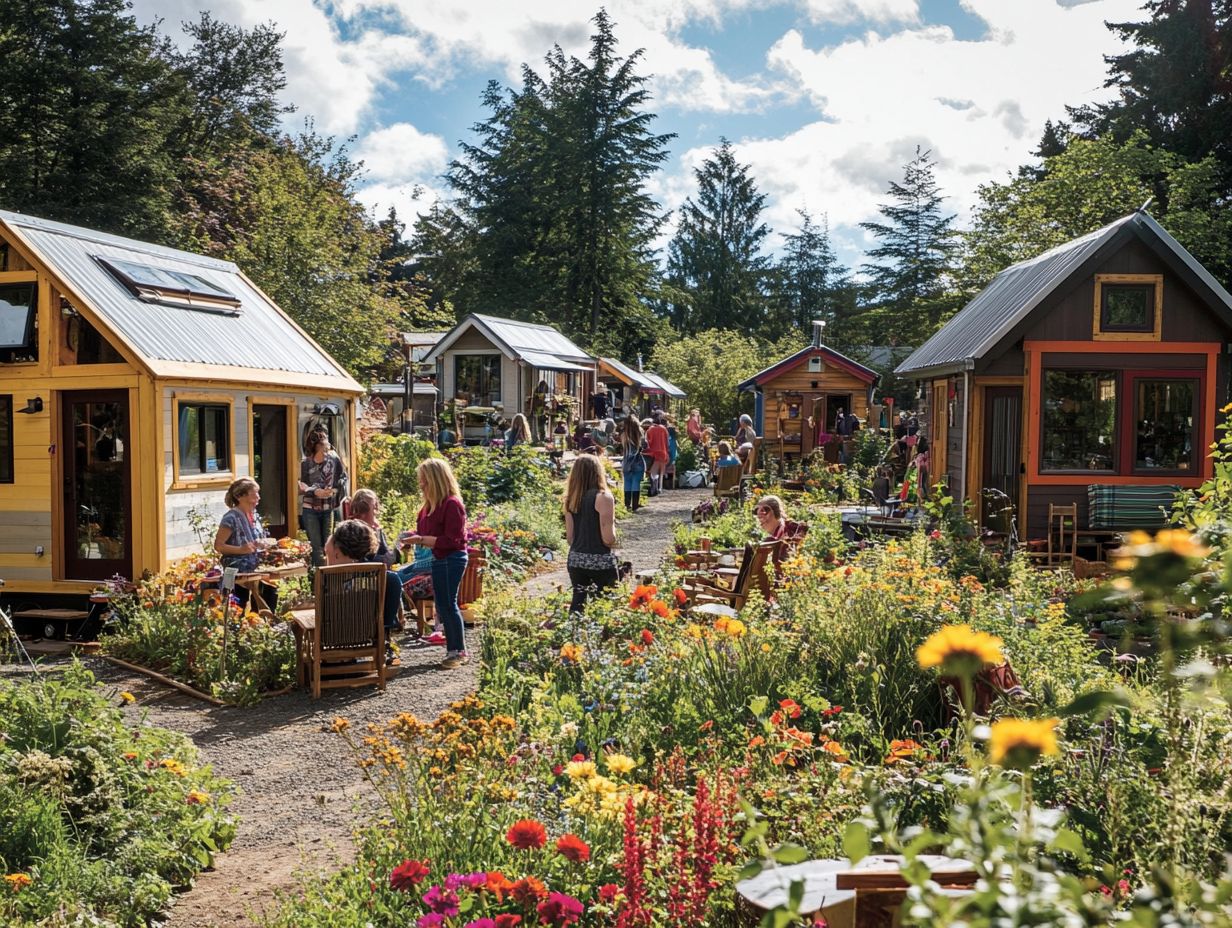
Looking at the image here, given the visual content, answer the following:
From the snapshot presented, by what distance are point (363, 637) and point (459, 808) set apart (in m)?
4.10

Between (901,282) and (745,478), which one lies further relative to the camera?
(901,282)

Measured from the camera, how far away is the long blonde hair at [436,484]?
8.90m

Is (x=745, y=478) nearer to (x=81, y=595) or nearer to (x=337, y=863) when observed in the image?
(x=81, y=595)

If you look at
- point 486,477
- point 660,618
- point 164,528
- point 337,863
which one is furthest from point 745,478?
point 337,863

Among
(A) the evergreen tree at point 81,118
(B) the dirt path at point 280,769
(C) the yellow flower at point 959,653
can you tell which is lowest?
(B) the dirt path at point 280,769

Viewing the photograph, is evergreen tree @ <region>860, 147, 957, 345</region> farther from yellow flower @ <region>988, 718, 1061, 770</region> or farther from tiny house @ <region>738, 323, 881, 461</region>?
Answer: yellow flower @ <region>988, 718, 1061, 770</region>

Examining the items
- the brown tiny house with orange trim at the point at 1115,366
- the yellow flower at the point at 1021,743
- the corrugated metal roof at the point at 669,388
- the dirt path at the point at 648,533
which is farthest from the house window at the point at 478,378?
the yellow flower at the point at 1021,743

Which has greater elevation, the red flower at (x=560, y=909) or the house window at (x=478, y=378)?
A: the house window at (x=478, y=378)

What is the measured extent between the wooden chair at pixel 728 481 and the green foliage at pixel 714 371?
72.1ft

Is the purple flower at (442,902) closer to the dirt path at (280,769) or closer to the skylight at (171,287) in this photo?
the dirt path at (280,769)

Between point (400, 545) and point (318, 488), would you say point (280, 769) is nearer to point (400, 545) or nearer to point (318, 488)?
point (400, 545)

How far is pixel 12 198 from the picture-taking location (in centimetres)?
2725

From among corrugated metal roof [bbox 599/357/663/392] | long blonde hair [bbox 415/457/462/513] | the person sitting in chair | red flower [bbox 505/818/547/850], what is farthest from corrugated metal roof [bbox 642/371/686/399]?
red flower [bbox 505/818/547/850]

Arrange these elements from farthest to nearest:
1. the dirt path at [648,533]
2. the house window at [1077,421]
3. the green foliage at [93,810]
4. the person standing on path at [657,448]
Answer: the person standing on path at [657,448]
the house window at [1077,421]
the dirt path at [648,533]
the green foliage at [93,810]
